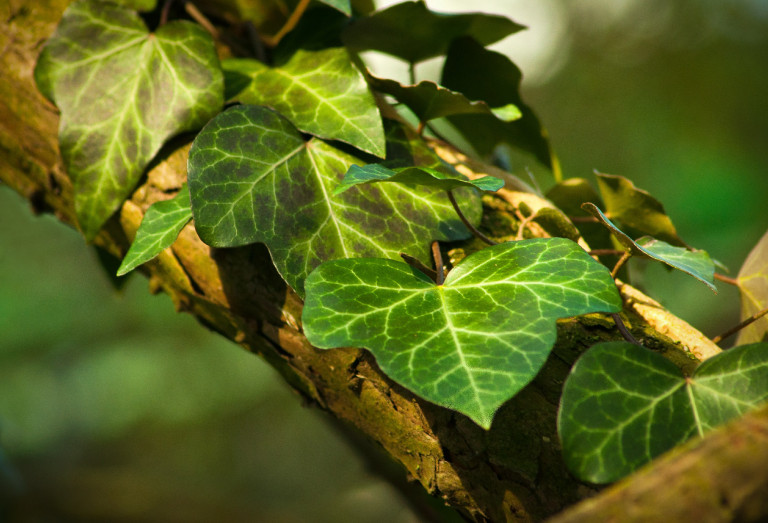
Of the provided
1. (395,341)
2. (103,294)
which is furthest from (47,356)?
(395,341)

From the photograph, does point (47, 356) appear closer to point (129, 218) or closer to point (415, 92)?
point (129, 218)

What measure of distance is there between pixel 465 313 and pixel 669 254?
0.73ft

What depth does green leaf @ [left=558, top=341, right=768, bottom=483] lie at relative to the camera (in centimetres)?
37

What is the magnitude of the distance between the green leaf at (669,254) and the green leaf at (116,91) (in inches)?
19.2

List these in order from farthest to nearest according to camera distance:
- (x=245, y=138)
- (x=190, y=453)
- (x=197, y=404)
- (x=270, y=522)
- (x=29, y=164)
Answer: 1. (x=190, y=453)
2. (x=197, y=404)
3. (x=270, y=522)
4. (x=29, y=164)
5. (x=245, y=138)

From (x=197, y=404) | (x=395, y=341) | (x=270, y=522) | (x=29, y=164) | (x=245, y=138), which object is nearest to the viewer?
(x=395, y=341)

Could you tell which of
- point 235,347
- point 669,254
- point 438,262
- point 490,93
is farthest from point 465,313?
point 235,347

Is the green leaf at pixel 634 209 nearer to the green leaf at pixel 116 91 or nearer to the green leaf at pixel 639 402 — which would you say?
the green leaf at pixel 639 402

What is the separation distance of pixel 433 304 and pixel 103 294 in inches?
129

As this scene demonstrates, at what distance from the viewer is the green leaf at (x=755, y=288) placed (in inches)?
22.7

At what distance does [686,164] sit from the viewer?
139 inches

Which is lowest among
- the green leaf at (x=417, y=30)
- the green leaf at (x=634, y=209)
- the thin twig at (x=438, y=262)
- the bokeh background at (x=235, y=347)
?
the bokeh background at (x=235, y=347)

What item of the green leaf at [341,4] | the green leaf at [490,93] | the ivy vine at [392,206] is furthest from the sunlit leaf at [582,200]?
the green leaf at [341,4]

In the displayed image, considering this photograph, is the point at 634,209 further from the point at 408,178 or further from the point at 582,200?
the point at 408,178
